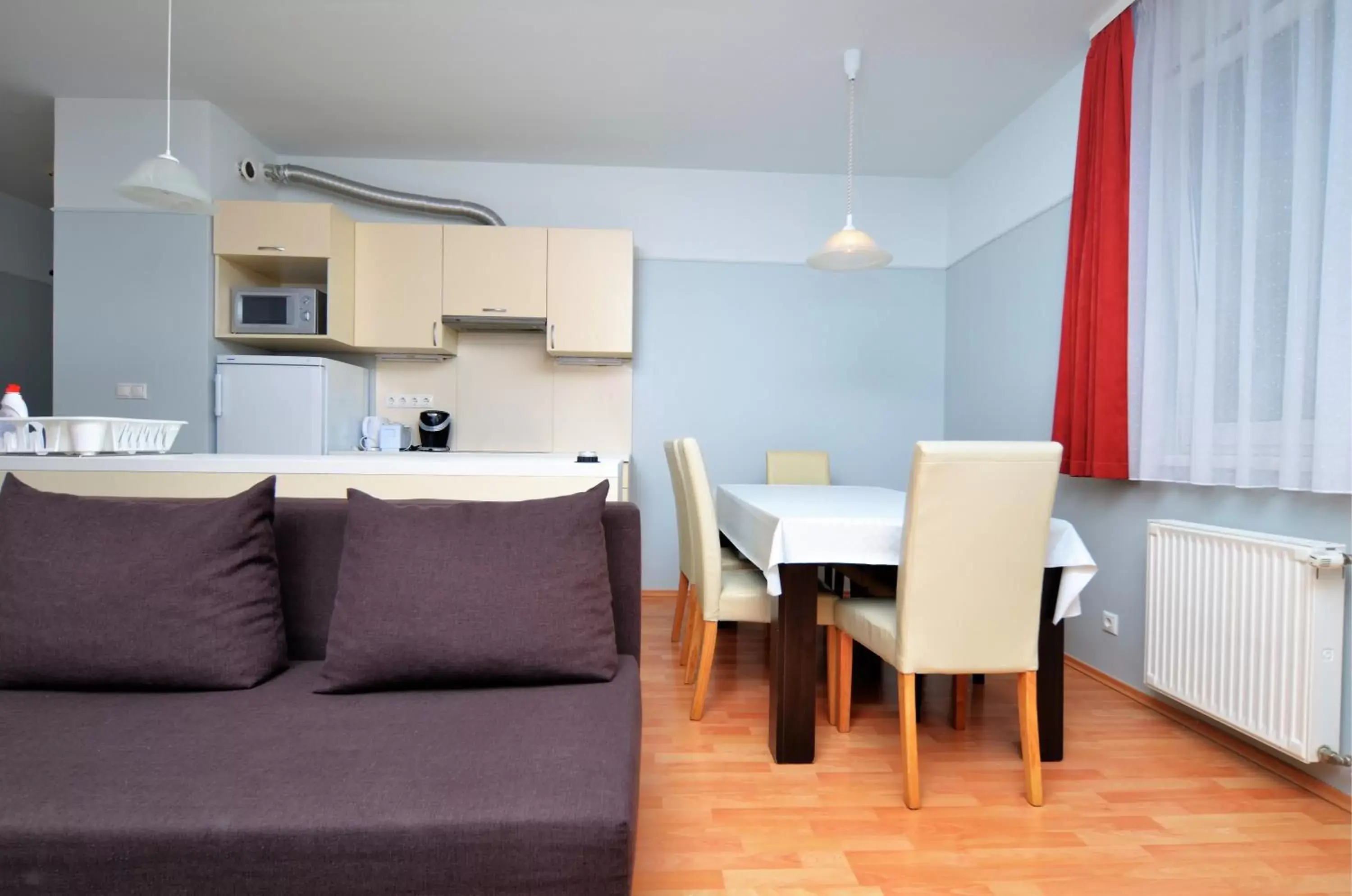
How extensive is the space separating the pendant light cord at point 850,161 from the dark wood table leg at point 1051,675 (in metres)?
1.66

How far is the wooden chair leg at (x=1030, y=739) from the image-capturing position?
183 centimetres

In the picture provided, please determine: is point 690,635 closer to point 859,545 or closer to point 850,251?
point 859,545

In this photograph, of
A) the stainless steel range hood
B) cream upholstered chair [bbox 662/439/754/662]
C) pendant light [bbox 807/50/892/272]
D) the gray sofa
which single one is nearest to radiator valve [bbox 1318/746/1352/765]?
cream upholstered chair [bbox 662/439/754/662]

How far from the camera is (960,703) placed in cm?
233

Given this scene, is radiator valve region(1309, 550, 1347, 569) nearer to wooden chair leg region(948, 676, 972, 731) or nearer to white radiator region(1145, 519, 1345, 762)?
white radiator region(1145, 519, 1345, 762)

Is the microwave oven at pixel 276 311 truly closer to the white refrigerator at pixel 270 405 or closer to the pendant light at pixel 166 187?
the white refrigerator at pixel 270 405

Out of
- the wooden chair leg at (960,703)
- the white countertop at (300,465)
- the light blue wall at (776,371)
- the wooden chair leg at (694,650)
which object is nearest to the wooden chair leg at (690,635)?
the wooden chair leg at (694,650)

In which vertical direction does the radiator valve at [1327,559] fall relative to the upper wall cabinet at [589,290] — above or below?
below

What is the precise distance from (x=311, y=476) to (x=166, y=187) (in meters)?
1.11

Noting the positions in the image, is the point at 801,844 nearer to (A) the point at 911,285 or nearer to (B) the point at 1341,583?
(B) the point at 1341,583

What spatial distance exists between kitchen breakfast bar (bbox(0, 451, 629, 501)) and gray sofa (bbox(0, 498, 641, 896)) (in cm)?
99

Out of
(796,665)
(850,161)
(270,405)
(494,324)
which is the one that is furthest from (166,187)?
(850,161)

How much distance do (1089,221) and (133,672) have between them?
3482 mm

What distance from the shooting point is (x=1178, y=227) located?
2385mm
